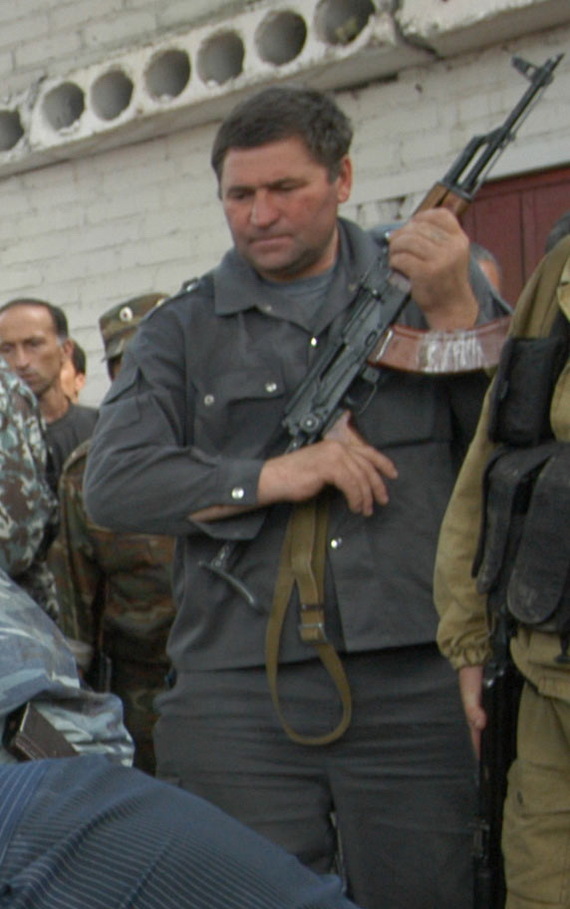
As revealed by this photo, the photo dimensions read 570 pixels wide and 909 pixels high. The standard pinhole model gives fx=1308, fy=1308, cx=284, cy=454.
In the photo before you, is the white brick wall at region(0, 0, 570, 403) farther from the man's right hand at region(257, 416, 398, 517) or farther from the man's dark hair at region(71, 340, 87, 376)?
the man's right hand at region(257, 416, 398, 517)

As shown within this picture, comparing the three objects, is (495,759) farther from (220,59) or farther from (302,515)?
(220,59)

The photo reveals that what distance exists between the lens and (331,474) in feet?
6.49

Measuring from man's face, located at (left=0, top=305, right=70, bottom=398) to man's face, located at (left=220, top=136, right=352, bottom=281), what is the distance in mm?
1936

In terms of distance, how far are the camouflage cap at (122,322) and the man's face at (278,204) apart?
1.31 m

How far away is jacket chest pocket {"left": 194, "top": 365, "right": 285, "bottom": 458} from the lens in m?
2.10

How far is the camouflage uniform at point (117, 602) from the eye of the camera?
291 centimetres

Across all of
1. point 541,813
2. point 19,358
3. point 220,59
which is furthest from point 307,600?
point 220,59

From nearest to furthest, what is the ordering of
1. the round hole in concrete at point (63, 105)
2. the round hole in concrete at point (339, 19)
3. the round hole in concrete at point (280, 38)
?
the round hole in concrete at point (339, 19) < the round hole in concrete at point (280, 38) < the round hole in concrete at point (63, 105)

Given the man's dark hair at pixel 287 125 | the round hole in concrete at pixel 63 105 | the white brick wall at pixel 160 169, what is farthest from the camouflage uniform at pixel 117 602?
the round hole in concrete at pixel 63 105

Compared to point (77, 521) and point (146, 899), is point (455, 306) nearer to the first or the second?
point (77, 521)

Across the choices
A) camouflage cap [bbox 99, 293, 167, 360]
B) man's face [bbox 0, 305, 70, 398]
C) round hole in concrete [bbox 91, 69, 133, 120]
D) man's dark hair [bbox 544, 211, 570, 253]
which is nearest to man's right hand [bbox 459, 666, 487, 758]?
man's dark hair [bbox 544, 211, 570, 253]

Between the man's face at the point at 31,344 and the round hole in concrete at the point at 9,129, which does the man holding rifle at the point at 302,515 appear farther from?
the round hole in concrete at the point at 9,129

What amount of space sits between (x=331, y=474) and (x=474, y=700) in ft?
1.30

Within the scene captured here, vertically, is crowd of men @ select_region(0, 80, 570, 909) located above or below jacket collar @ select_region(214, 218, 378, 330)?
below
